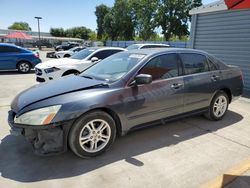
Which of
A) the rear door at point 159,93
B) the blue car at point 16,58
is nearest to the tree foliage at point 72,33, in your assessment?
the blue car at point 16,58

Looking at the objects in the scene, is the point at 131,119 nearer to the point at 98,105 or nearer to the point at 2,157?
the point at 98,105

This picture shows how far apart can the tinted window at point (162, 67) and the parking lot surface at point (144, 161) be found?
3.57ft

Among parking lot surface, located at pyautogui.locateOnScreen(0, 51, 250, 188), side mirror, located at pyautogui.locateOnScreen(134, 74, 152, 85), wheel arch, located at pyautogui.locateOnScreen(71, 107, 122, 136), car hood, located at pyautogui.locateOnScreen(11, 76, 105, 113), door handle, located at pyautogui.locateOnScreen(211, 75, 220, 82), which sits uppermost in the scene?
side mirror, located at pyautogui.locateOnScreen(134, 74, 152, 85)

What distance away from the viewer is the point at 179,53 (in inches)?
177

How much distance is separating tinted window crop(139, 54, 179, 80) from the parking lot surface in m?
1.09

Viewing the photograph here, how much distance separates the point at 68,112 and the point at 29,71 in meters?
10.1

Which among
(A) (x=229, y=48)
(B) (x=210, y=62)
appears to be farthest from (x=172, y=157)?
(A) (x=229, y=48)

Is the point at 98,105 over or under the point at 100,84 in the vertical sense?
under

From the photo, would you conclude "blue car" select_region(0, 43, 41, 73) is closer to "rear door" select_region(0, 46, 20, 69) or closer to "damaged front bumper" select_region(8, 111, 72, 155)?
"rear door" select_region(0, 46, 20, 69)

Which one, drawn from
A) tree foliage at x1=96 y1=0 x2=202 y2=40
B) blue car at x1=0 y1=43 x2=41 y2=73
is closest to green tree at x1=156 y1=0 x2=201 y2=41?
tree foliage at x1=96 y1=0 x2=202 y2=40

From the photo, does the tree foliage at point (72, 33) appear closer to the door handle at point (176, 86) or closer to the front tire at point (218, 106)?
the front tire at point (218, 106)

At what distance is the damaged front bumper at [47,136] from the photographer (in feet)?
10.2

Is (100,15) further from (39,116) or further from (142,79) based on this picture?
(39,116)

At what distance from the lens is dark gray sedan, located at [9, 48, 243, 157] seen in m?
3.16
